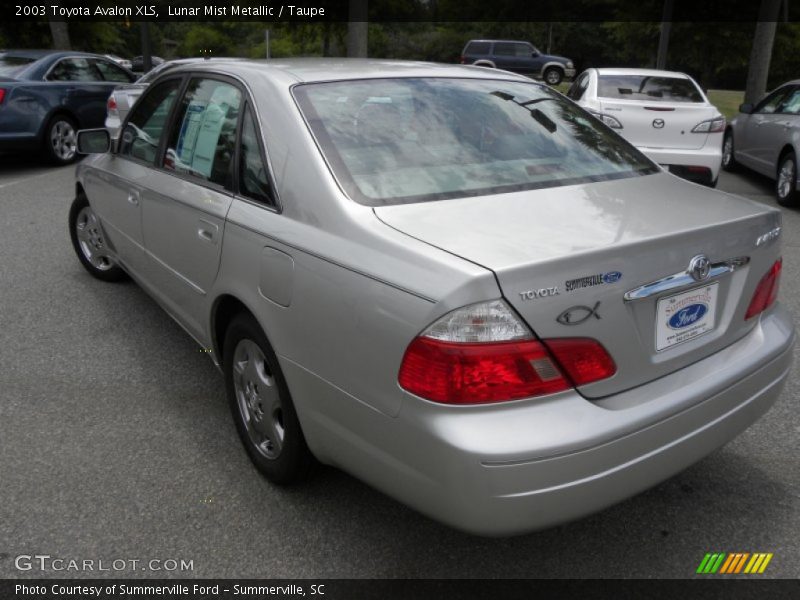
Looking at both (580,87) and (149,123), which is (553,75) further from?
(149,123)

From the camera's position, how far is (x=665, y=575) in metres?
2.48

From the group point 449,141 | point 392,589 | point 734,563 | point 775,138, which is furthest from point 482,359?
point 775,138

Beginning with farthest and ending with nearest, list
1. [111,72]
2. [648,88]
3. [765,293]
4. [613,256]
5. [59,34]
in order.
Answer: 1. [59,34]
2. [111,72]
3. [648,88]
4. [765,293]
5. [613,256]

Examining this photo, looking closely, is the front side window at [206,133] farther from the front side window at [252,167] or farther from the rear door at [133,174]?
the rear door at [133,174]

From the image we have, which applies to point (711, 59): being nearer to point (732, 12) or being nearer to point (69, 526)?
point (732, 12)

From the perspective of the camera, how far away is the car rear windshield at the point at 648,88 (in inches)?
358

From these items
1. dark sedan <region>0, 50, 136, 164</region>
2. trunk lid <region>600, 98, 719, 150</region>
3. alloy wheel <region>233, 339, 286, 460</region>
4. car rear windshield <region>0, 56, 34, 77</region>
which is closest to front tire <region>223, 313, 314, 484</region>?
alloy wheel <region>233, 339, 286, 460</region>

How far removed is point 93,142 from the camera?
4.64m

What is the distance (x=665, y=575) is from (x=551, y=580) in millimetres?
376

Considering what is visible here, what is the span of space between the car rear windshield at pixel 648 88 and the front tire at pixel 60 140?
7134 mm

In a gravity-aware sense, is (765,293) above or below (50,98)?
above

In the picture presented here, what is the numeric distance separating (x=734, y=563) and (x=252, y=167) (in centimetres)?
222

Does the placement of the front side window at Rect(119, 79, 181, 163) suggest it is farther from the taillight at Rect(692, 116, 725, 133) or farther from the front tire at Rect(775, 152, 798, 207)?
the front tire at Rect(775, 152, 798, 207)

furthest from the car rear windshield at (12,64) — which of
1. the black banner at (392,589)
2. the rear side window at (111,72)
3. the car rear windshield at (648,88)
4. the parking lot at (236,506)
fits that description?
the black banner at (392,589)
